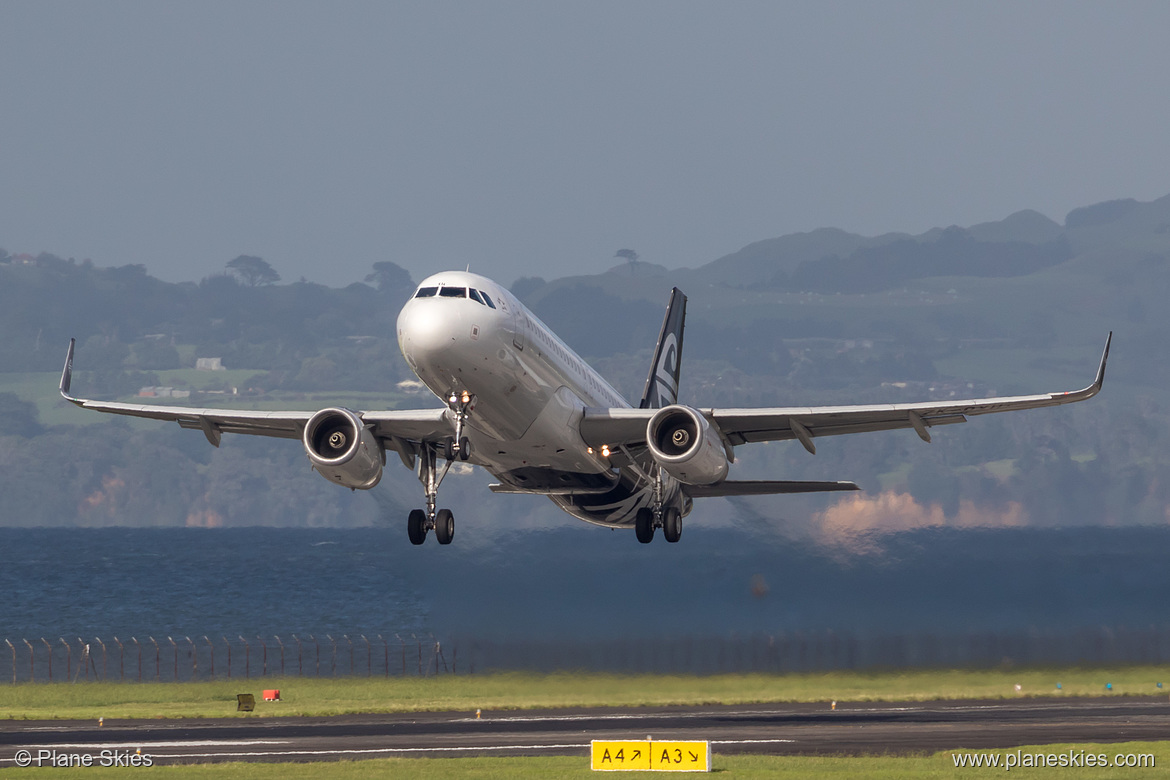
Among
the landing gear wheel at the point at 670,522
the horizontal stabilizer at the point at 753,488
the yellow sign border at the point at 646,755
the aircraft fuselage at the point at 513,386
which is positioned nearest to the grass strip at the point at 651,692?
the horizontal stabilizer at the point at 753,488

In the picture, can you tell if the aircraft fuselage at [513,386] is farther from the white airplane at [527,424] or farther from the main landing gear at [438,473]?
the main landing gear at [438,473]

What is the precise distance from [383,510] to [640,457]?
1477 centimetres

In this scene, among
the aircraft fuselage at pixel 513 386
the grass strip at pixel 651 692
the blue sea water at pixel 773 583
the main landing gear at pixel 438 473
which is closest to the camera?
the aircraft fuselage at pixel 513 386

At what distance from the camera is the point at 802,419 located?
1687 inches

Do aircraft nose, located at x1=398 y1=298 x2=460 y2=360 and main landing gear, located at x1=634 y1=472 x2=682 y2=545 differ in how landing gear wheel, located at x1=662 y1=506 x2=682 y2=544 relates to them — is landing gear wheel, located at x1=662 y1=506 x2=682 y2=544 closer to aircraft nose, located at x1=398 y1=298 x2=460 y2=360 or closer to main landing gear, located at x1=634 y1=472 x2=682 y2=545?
main landing gear, located at x1=634 y1=472 x2=682 y2=545

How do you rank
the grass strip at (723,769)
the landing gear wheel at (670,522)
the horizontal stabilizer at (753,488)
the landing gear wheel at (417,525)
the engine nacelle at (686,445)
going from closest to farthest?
the engine nacelle at (686,445), the grass strip at (723,769), the landing gear wheel at (417,525), the landing gear wheel at (670,522), the horizontal stabilizer at (753,488)

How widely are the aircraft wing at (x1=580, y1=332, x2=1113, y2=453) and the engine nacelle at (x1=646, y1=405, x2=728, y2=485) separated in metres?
0.50

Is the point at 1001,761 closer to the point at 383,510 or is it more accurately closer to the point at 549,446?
the point at 549,446

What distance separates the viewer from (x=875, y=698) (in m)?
62.8

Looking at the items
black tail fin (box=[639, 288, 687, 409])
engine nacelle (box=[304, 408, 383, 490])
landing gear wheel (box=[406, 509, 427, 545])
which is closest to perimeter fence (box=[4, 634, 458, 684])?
black tail fin (box=[639, 288, 687, 409])

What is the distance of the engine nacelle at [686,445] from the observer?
130 feet

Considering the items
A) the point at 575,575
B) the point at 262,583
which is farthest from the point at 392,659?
the point at 262,583

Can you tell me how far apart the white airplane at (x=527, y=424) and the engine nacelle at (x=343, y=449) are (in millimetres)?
38

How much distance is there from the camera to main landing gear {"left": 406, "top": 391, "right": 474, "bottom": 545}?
122ft
